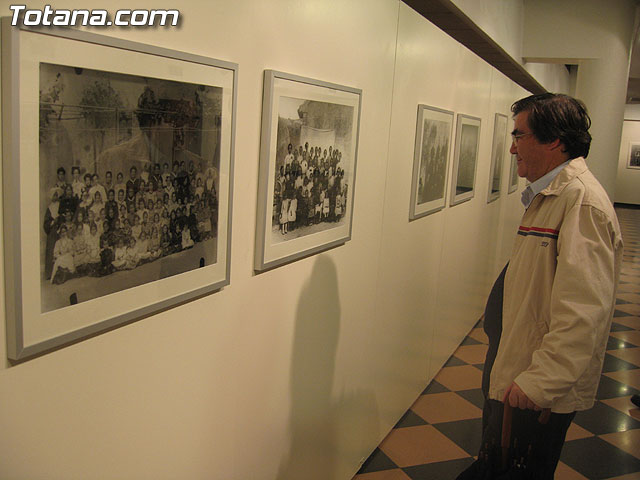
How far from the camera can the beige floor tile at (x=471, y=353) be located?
20.7 feet

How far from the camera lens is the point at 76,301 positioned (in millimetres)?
1599

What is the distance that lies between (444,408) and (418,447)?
0.77m

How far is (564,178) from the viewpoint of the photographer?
2447 millimetres

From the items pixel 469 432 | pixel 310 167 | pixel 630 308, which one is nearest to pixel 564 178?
pixel 310 167

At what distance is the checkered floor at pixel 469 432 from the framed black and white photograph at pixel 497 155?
71.1 inches

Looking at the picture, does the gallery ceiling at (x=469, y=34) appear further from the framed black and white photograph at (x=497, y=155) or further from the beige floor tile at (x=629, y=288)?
the beige floor tile at (x=629, y=288)

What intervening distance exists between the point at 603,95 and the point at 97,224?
9.62 metres

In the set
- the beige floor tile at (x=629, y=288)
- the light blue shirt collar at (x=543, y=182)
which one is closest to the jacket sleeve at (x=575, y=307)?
the light blue shirt collar at (x=543, y=182)

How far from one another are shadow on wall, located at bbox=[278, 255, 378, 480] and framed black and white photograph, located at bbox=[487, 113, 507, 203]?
3.96 m

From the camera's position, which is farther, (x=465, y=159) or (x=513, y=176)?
(x=513, y=176)

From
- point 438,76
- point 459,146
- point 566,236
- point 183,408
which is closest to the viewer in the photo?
point 183,408

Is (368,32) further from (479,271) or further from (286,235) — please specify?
(479,271)

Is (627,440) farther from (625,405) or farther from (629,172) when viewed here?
(629,172)

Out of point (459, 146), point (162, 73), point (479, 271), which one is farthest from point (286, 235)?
point (479, 271)
